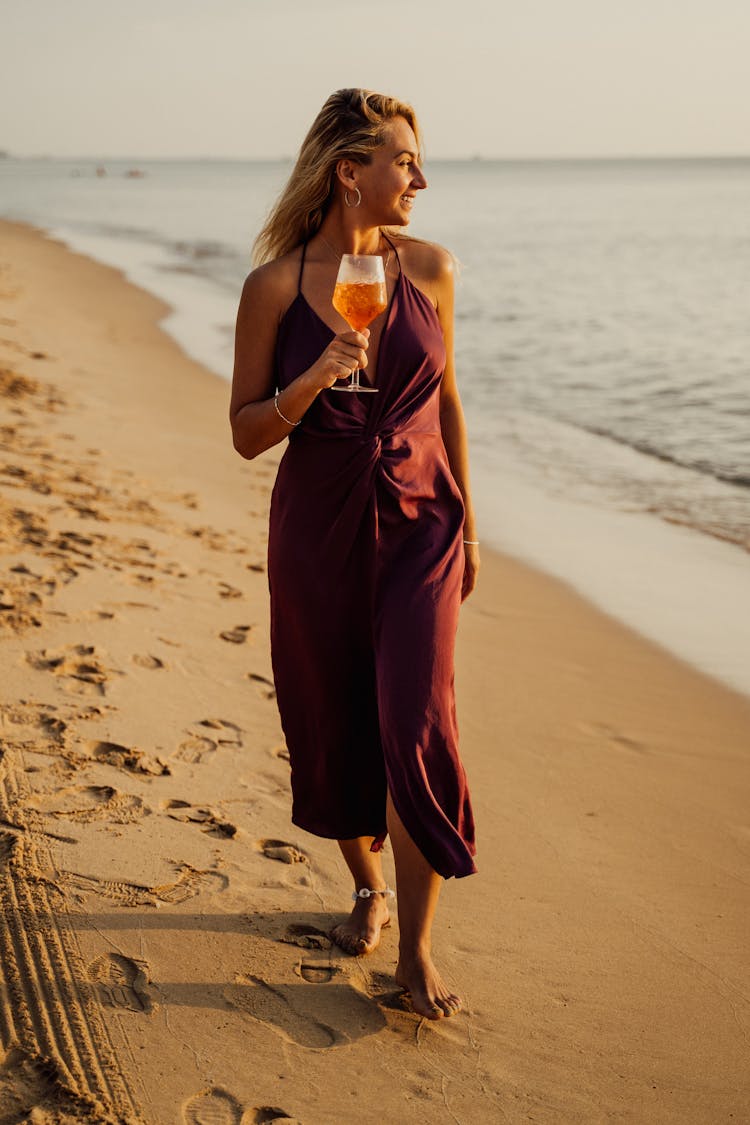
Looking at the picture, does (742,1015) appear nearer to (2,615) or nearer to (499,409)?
(2,615)

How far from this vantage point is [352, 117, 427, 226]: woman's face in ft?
10.2

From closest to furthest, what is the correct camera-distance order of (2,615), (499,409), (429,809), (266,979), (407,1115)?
(407,1115), (429,809), (266,979), (2,615), (499,409)

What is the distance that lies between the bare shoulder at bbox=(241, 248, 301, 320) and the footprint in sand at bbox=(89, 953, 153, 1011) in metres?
1.77

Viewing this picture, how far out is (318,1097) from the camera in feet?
9.03

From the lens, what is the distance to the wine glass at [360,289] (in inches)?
114

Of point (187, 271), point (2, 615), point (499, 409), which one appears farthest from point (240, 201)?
point (2, 615)

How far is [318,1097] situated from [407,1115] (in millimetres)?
209

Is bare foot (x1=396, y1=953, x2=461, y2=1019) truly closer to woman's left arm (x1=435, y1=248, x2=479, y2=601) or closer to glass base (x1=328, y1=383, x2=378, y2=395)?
woman's left arm (x1=435, y1=248, x2=479, y2=601)

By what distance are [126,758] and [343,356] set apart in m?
2.01

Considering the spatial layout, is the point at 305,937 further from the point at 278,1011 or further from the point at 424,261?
the point at 424,261

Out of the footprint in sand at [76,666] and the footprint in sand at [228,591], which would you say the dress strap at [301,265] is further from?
the footprint in sand at [228,591]

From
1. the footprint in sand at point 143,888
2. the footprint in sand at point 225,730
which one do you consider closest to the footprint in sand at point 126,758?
the footprint in sand at point 225,730

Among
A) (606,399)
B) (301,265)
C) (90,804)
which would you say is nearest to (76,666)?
(90,804)

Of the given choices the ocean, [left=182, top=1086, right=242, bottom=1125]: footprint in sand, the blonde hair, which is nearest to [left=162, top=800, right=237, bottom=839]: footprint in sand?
[left=182, top=1086, right=242, bottom=1125]: footprint in sand
